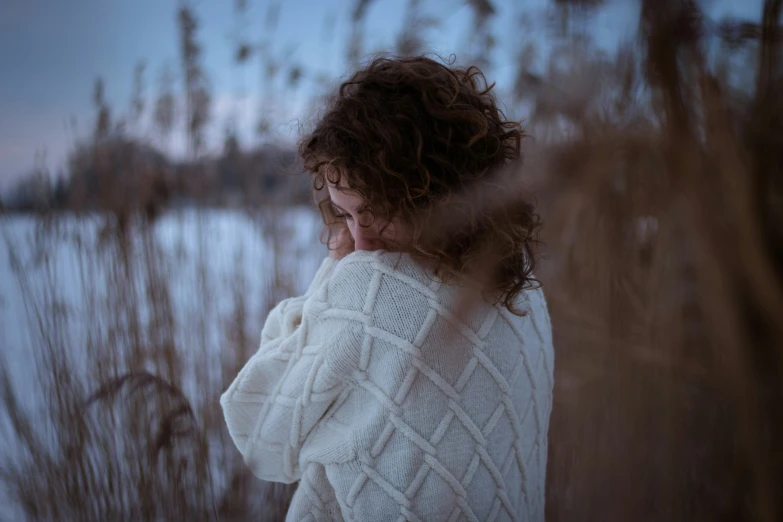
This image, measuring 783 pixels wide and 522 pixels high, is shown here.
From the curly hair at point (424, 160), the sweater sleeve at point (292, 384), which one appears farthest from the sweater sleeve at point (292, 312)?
the curly hair at point (424, 160)

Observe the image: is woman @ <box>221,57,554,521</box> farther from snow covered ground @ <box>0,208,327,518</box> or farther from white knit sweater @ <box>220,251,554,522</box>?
snow covered ground @ <box>0,208,327,518</box>

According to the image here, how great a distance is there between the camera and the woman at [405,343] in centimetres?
65

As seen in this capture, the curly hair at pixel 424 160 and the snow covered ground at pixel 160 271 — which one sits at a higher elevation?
the curly hair at pixel 424 160

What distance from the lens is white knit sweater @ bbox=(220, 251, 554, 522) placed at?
25.5 inches

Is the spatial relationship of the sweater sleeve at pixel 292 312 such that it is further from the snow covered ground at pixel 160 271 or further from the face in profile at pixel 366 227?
the snow covered ground at pixel 160 271

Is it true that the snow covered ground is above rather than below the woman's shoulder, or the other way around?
below

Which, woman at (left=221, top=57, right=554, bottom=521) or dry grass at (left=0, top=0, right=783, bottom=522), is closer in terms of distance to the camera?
dry grass at (left=0, top=0, right=783, bottom=522)

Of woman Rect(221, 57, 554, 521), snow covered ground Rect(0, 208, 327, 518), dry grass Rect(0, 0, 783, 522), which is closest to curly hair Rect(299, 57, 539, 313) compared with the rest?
woman Rect(221, 57, 554, 521)

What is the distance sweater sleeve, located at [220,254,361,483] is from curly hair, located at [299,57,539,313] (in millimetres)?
160

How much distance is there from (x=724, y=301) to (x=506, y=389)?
20.1 inches

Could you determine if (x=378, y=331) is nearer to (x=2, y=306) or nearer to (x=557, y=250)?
(x=557, y=250)

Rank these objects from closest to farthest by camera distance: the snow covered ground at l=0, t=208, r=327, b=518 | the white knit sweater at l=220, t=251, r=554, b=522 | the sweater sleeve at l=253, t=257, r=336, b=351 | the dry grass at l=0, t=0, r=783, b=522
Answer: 1. the dry grass at l=0, t=0, r=783, b=522
2. the white knit sweater at l=220, t=251, r=554, b=522
3. the sweater sleeve at l=253, t=257, r=336, b=351
4. the snow covered ground at l=0, t=208, r=327, b=518

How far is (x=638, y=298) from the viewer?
0.67 meters

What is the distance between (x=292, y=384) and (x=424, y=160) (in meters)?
0.38
